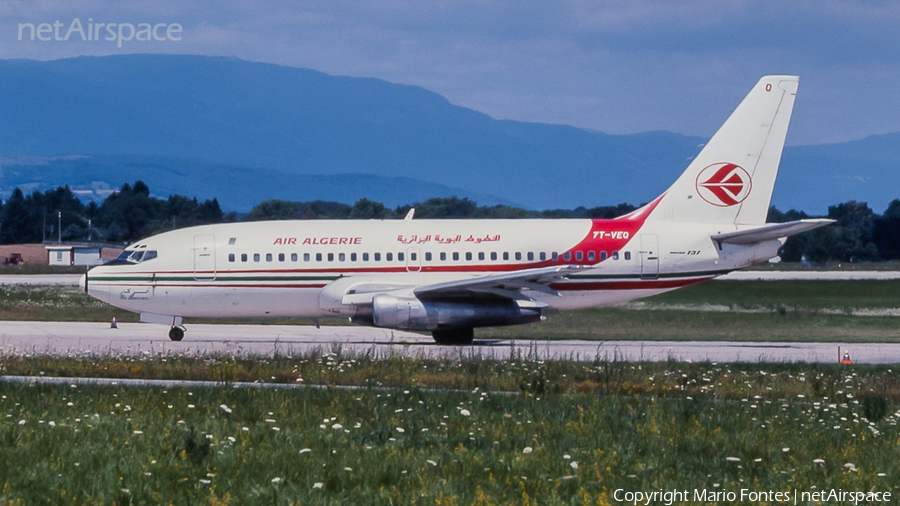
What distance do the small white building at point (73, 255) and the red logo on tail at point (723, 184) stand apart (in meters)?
90.6

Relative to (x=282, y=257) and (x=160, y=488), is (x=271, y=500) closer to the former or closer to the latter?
(x=160, y=488)

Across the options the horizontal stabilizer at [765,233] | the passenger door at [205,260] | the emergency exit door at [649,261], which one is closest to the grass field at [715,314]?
the emergency exit door at [649,261]

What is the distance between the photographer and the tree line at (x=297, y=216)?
364 feet

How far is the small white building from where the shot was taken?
361ft

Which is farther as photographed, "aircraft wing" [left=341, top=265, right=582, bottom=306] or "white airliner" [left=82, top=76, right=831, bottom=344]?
"white airliner" [left=82, top=76, right=831, bottom=344]

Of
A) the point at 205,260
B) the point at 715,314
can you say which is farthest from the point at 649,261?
the point at 205,260

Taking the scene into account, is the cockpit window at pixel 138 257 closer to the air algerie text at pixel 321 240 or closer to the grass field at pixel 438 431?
the air algerie text at pixel 321 240

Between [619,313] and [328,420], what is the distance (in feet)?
89.9

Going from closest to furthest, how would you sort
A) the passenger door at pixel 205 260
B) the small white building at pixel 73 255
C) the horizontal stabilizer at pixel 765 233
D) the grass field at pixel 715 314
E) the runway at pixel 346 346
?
1. the runway at pixel 346 346
2. the horizontal stabilizer at pixel 765 233
3. the passenger door at pixel 205 260
4. the grass field at pixel 715 314
5. the small white building at pixel 73 255

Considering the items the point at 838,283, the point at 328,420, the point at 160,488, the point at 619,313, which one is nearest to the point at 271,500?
the point at 160,488

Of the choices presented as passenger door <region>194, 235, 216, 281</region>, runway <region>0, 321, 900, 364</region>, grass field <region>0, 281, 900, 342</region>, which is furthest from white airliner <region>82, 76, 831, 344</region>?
grass field <region>0, 281, 900, 342</region>

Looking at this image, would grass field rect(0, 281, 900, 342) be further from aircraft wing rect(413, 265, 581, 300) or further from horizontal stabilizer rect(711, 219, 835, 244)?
aircraft wing rect(413, 265, 581, 300)

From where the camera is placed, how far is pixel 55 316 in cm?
3900

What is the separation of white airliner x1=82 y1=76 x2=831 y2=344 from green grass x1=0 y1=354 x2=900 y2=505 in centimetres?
1047
